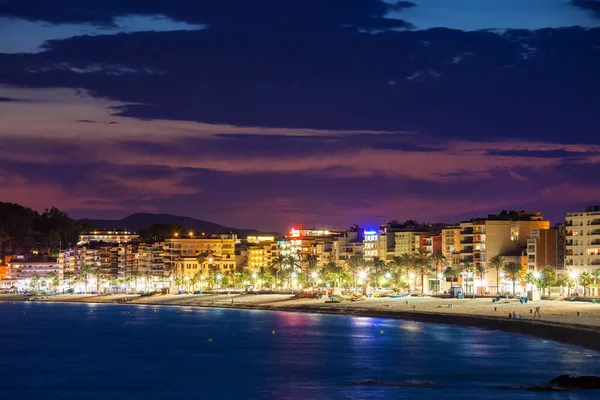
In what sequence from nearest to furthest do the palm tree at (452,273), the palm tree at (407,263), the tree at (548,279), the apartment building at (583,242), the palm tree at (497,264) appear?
the tree at (548,279) → the apartment building at (583,242) → the palm tree at (497,264) → the palm tree at (452,273) → the palm tree at (407,263)

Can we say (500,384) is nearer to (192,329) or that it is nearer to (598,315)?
(598,315)

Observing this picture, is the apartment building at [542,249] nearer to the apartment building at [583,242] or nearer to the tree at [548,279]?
the apartment building at [583,242]

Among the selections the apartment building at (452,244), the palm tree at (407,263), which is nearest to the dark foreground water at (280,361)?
the palm tree at (407,263)

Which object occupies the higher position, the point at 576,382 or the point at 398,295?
the point at 398,295

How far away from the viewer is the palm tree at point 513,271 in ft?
475

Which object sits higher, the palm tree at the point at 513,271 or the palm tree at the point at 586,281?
the palm tree at the point at 513,271

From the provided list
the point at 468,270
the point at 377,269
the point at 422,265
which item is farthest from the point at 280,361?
the point at 377,269

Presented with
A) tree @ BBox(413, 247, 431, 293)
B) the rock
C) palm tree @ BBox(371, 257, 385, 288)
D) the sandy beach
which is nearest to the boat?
the sandy beach

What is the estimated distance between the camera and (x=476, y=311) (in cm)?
11375

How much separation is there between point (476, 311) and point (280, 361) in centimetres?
4094

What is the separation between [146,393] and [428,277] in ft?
375

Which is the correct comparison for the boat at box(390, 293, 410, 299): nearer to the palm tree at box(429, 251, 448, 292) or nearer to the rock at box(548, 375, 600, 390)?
the palm tree at box(429, 251, 448, 292)

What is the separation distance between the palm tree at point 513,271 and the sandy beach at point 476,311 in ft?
34.4

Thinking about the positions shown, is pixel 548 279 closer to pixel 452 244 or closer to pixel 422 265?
pixel 422 265
